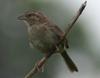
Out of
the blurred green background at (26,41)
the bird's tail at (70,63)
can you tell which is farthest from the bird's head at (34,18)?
the blurred green background at (26,41)

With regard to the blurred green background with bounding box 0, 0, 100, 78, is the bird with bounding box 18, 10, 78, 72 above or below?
above

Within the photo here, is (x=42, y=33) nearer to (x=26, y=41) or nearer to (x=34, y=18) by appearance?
(x=34, y=18)

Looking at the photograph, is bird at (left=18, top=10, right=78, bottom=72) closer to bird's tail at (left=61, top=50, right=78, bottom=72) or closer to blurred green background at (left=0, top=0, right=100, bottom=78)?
bird's tail at (left=61, top=50, right=78, bottom=72)

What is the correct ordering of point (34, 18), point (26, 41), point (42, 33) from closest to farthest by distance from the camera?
point (42, 33)
point (34, 18)
point (26, 41)

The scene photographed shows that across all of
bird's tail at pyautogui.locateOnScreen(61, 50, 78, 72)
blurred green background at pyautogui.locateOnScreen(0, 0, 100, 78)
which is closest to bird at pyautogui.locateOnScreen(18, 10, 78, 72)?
bird's tail at pyautogui.locateOnScreen(61, 50, 78, 72)

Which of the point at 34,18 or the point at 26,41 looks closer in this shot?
the point at 34,18

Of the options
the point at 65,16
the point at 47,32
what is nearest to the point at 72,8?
the point at 65,16

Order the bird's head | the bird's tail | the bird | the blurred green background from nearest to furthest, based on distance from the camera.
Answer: the bird's tail → the bird → the bird's head → the blurred green background

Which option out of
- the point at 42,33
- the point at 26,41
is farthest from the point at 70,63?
the point at 26,41
